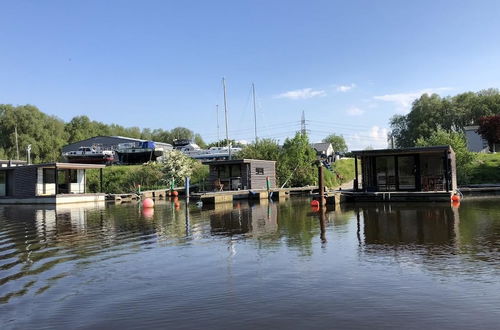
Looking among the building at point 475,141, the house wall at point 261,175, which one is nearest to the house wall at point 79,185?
the house wall at point 261,175

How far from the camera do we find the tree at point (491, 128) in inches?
1984

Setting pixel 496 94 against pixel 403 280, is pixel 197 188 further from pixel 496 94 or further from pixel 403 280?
pixel 496 94

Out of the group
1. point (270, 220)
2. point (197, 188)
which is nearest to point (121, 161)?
point (197, 188)

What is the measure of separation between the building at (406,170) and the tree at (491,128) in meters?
26.9

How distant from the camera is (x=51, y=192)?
35.5 meters

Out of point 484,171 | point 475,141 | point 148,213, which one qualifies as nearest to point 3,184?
point 148,213

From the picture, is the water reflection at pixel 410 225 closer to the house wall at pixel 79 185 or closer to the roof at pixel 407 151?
the roof at pixel 407 151

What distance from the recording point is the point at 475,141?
190 ft

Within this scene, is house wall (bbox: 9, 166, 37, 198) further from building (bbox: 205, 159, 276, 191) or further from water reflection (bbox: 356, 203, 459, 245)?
water reflection (bbox: 356, 203, 459, 245)

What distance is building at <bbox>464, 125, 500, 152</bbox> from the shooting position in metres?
57.1

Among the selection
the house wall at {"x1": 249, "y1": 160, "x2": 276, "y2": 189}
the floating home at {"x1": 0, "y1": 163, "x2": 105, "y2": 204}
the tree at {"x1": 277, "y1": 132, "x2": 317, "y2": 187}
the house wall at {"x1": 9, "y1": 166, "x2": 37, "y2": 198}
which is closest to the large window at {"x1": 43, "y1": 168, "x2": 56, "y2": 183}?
the floating home at {"x1": 0, "y1": 163, "x2": 105, "y2": 204}

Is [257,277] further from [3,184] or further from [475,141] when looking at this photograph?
[475,141]

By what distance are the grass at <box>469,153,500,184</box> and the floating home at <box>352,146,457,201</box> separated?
1591 cm

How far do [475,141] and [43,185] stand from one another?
51321 millimetres
